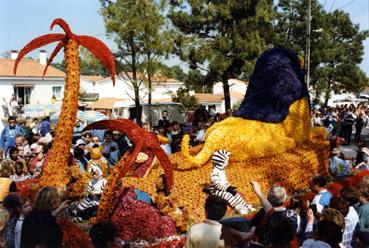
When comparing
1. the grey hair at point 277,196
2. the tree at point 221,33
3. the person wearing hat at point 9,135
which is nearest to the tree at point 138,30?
the tree at point 221,33

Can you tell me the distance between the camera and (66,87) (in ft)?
27.9

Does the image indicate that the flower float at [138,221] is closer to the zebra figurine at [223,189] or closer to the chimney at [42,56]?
the zebra figurine at [223,189]

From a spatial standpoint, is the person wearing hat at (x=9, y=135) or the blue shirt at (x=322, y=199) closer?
the blue shirt at (x=322, y=199)

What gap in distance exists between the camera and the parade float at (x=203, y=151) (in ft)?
23.0

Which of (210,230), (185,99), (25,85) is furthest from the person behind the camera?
(25,85)

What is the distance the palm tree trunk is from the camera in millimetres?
8398

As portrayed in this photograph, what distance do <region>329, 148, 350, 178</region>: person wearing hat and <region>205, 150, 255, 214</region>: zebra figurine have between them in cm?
297

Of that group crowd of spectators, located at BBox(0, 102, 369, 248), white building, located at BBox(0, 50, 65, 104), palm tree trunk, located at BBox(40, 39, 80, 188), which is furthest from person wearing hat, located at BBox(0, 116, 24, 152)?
white building, located at BBox(0, 50, 65, 104)

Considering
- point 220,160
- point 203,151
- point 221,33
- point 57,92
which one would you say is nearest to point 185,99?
point 221,33

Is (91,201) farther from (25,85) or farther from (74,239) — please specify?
(25,85)

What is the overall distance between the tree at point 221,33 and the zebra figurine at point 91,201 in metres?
15.7

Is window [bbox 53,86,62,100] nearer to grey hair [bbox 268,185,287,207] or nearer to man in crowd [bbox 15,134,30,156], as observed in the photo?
man in crowd [bbox 15,134,30,156]

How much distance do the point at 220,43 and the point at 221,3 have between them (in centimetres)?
227

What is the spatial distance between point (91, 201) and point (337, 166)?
595cm
